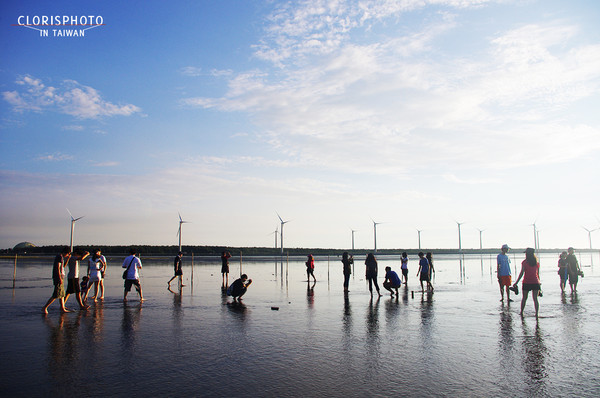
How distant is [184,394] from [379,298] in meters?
13.4

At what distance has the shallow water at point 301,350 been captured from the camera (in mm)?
6367

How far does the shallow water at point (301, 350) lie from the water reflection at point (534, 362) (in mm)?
25

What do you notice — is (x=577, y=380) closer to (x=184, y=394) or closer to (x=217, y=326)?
(x=184, y=394)

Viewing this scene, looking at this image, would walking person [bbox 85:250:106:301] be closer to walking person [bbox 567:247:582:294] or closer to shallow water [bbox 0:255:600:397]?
shallow water [bbox 0:255:600:397]

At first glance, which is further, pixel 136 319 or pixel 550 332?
pixel 136 319

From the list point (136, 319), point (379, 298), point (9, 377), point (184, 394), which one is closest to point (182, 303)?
point (136, 319)

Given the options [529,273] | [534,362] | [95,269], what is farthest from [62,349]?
[529,273]

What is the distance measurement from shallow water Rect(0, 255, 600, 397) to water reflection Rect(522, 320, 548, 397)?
2 centimetres

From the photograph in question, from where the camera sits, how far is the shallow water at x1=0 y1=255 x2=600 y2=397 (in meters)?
6.37

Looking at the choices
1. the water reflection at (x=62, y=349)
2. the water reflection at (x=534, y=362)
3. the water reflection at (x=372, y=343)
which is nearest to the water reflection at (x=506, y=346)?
the water reflection at (x=534, y=362)

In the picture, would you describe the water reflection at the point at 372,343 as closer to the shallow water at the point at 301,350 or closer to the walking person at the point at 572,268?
the shallow water at the point at 301,350

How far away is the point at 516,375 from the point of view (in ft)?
22.7

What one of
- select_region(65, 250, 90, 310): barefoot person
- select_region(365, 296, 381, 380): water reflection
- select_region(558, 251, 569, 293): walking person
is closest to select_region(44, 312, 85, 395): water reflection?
select_region(65, 250, 90, 310): barefoot person

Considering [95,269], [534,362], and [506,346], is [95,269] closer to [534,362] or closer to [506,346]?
[506,346]
